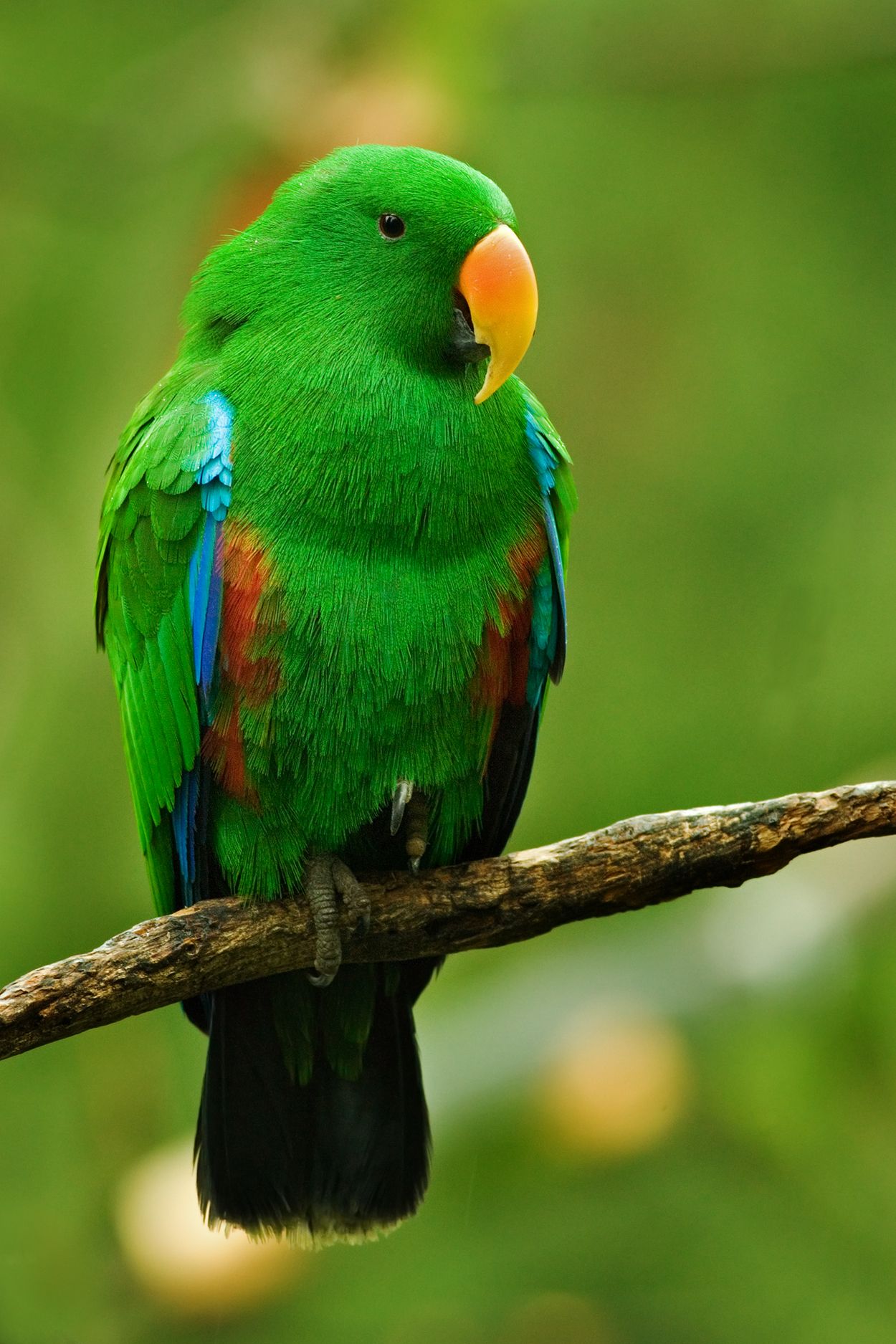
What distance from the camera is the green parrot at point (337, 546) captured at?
11.4ft

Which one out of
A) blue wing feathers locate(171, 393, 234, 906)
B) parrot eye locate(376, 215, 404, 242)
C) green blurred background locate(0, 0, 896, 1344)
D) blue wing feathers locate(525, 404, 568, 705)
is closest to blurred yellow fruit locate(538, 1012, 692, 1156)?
green blurred background locate(0, 0, 896, 1344)

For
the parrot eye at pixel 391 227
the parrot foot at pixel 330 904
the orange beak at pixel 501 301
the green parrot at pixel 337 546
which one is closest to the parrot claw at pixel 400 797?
the green parrot at pixel 337 546

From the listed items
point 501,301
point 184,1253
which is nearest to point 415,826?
point 501,301

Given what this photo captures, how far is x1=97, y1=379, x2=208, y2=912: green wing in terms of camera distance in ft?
11.6

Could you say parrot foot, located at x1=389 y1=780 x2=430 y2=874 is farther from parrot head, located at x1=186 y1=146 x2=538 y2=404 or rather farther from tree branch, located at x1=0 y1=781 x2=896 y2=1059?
parrot head, located at x1=186 y1=146 x2=538 y2=404

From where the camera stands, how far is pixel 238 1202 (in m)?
4.03

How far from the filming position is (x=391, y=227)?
361cm

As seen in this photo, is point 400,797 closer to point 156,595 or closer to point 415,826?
point 415,826

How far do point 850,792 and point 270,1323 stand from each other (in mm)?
3676

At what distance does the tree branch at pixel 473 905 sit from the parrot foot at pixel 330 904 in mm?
29

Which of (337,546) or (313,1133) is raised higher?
(337,546)

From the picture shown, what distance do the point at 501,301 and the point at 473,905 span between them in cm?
142

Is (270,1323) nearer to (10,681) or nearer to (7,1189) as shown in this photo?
(7,1189)

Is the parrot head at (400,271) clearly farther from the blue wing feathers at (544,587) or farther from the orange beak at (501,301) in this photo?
the blue wing feathers at (544,587)
